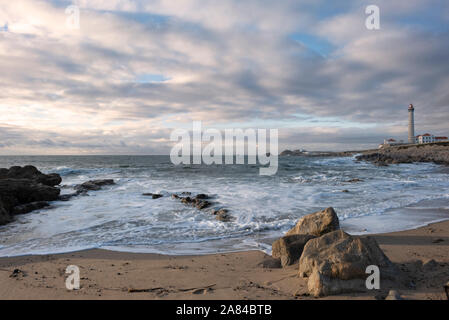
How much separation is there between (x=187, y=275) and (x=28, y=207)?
32.2ft

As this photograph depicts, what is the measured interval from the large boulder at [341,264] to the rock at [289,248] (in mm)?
635

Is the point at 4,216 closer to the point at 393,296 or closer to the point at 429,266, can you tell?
the point at 393,296

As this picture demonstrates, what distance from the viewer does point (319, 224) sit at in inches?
229

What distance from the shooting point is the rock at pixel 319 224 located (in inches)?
226

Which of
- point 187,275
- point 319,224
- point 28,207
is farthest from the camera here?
point 28,207

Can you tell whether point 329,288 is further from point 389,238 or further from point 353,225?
point 353,225

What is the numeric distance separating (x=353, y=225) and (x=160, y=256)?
18.8 feet

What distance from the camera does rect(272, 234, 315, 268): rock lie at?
4914 mm

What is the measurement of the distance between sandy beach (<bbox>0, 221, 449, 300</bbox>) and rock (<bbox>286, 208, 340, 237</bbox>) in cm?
111

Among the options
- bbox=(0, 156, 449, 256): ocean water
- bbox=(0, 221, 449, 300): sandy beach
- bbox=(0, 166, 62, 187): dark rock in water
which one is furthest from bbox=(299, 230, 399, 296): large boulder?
bbox=(0, 166, 62, 187): dark rock in water

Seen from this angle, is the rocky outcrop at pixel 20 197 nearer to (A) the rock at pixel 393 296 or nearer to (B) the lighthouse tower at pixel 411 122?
(A) the rock at pixel 393 296

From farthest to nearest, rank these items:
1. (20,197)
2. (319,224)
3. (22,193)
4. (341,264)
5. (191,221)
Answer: (22,193) → (20,197) → (191,221) → (319,224) → (341,264)

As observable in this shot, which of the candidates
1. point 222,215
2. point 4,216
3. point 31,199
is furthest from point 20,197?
point 222,215

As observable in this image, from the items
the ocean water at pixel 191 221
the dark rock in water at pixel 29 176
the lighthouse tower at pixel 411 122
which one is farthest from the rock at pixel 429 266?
the lighthouse tower at pixel 411 122
